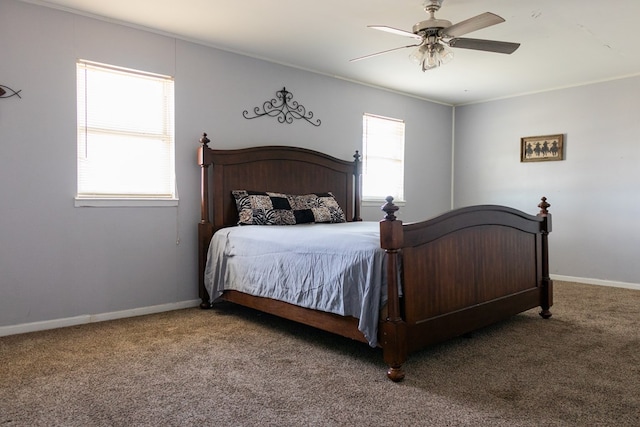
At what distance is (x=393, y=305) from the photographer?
241 centimetres

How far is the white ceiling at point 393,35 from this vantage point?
329 cm

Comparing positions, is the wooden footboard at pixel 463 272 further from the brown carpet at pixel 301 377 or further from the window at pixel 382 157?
the window at pixel 382 157

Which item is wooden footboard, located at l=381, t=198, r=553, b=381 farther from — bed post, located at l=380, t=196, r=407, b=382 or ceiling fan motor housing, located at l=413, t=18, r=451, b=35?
ceiling fan motor housing, located at l=413, t=18, r=451, b=35

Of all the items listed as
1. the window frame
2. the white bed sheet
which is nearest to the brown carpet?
the white bed sheet

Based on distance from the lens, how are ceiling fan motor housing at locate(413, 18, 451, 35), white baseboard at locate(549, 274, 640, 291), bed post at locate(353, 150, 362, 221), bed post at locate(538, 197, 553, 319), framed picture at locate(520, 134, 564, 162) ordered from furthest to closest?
framed picture at locate(520, 134, 564, 162), bed post at locate(353, 150, 362, 221), white baseboard at locate(549, 274, 640, 291), bed post at locate(538, 197, 553, 319), ceiling fan motor housing at locate(413, 18, 451, 35)

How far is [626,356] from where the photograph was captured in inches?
109

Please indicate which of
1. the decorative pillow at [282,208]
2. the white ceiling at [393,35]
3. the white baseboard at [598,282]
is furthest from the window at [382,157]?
the white baseboard at [598,282]

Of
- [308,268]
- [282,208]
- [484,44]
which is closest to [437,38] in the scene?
[484,44]

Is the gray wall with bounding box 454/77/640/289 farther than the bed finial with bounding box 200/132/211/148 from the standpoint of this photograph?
Yes

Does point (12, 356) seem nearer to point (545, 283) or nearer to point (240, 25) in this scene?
point (240, 25)

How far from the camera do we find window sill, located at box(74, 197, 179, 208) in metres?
3.47

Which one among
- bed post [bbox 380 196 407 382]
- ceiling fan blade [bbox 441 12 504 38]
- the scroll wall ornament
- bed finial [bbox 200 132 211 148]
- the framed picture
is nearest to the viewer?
bed post [bbox 380 196 407 382]

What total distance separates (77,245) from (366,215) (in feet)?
10.5

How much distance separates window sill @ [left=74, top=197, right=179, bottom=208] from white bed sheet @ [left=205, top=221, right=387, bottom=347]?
0.53m
